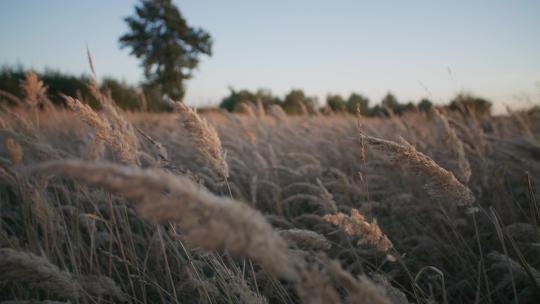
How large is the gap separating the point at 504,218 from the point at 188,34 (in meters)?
29.8

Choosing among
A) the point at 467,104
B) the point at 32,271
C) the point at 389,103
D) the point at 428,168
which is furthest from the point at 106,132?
the point at 389,103

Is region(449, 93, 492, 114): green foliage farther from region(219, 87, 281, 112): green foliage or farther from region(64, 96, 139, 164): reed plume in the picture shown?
region(219, 87, 281, 112): green foliage

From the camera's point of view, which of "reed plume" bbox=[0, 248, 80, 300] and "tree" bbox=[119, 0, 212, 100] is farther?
"tree" bbox=[119, 0, 212, 100]

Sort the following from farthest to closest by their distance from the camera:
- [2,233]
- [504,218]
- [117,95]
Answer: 1. [117,95]
2. [504,218]
3. [2,233]

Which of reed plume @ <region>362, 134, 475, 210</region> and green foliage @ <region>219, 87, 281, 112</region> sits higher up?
green foliage @ <region>219, 87, 281, 112</region>

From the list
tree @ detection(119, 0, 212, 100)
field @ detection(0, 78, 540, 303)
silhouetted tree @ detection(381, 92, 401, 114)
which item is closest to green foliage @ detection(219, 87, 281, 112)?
tree @ detection(119, 0, 212, 100)

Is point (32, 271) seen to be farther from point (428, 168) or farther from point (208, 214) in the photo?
point (428, 168)

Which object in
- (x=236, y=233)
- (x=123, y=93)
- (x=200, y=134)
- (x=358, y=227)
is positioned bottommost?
(x=358, y=227)

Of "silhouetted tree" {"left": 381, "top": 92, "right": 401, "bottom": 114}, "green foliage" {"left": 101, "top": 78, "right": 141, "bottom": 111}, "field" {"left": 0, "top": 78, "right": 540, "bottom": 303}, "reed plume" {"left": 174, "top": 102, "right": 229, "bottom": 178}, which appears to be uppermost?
"green foliage" {"left": 101, "top": 78, "right": 141, "bottom": 111}

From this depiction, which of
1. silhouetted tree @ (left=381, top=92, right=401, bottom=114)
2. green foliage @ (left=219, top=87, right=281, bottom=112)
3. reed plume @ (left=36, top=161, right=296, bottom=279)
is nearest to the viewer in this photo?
reed plume @ (left=36, top=161, right=296, bottom=279)

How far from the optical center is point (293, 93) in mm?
35938

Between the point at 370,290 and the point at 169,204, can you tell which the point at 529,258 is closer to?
the point at 370,290

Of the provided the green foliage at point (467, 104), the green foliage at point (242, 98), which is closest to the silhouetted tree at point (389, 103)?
the green foliage at point (467, 104)

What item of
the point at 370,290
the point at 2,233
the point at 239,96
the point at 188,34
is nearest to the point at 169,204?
the point at 370,290
